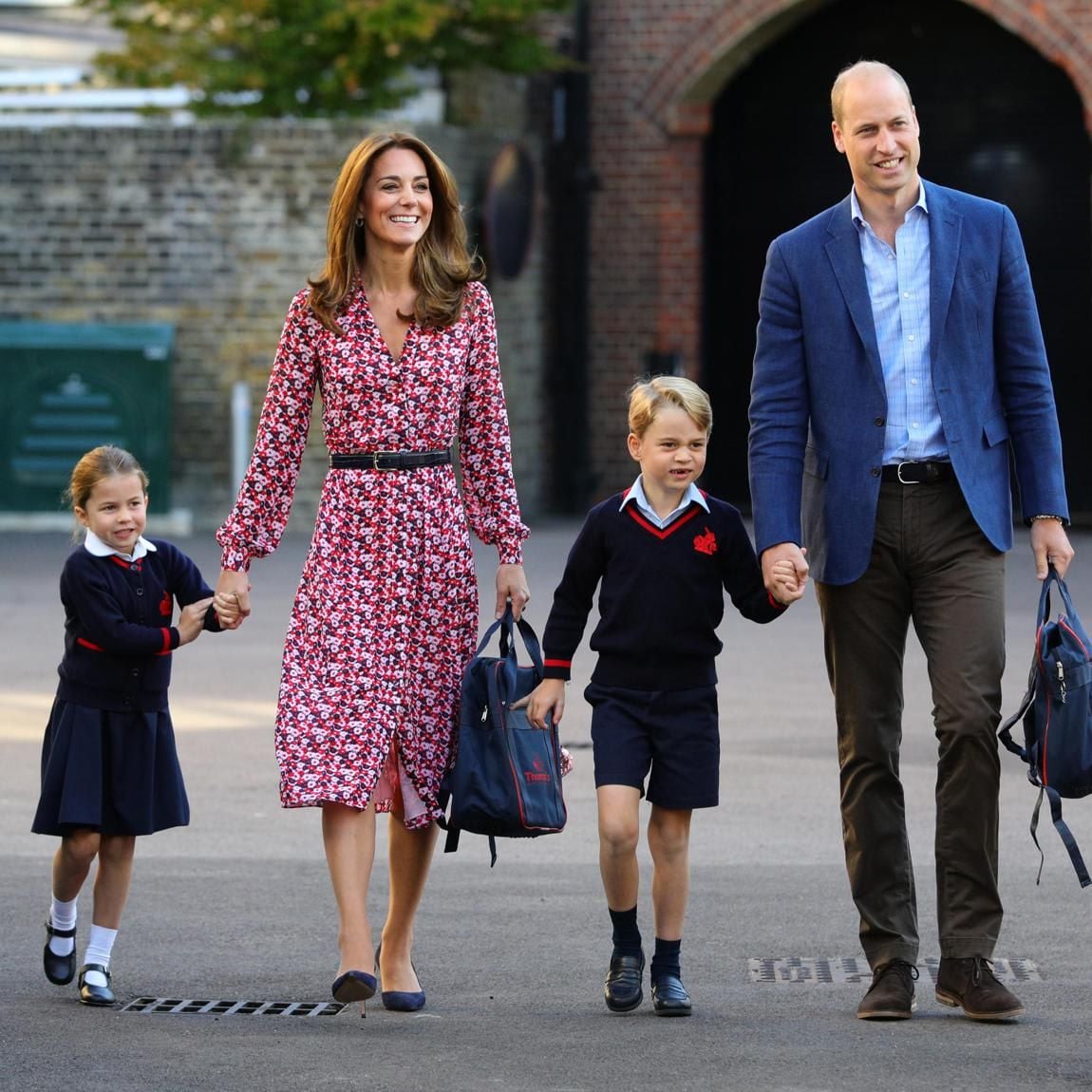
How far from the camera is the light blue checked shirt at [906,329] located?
5215mm

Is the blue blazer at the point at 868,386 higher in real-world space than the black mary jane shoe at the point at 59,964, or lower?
higher

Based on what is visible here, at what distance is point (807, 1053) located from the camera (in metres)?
4.85

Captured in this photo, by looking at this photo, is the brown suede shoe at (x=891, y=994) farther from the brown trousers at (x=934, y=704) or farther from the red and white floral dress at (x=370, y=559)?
the red and white floral dress at (x=370, y=559)

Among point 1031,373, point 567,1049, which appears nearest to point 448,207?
point 1031,373

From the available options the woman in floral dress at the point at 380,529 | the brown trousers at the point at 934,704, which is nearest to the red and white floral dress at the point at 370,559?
the woman in floral dress at the point at 380,529

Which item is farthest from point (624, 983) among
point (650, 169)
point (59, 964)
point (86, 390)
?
point (650, 169)

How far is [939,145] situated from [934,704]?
1503cm

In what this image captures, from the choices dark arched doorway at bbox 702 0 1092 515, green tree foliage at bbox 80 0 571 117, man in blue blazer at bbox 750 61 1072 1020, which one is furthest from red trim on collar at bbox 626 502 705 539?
dark arched doorway at bbox 702 0 1092 515

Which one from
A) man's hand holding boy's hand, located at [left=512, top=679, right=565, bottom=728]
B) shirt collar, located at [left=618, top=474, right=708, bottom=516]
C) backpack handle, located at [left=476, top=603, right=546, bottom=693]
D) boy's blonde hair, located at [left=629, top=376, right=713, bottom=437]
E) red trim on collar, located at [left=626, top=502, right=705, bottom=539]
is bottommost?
man's hand holding boy's hand, located at [left=512, top=679, right=565, bottom=728]

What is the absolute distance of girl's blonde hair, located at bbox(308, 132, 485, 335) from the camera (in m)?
5.43

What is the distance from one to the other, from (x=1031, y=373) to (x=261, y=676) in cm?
624

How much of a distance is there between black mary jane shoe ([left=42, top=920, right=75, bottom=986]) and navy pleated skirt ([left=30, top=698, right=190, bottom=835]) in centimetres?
24

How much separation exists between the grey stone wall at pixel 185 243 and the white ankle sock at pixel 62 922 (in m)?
12.6

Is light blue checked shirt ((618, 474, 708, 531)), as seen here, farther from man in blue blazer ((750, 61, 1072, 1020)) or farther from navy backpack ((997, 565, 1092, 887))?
navy backpack ((997, 565, 1092, 887))
